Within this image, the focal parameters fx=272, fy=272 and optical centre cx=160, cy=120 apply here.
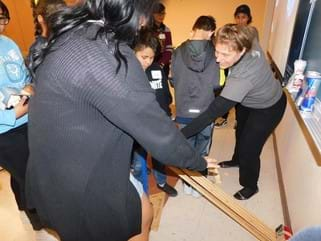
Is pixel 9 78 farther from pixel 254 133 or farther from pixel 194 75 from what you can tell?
pixel 254 133

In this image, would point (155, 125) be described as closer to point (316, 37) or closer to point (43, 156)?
point (43, 156)

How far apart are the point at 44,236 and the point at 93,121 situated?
1349mm

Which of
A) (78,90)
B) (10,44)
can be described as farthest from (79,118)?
(10,44)

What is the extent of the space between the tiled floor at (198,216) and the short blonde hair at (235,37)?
1081mm

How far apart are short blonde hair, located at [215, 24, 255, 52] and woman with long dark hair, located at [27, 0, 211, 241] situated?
32.7 inches

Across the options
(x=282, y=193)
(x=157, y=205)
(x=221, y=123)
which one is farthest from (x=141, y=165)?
(x=221, y=123)

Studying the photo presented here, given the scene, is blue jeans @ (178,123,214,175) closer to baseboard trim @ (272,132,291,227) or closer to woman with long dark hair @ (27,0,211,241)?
baseboard trim @ (272,132,291,227)

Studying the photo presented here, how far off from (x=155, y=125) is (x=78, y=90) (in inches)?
7.7

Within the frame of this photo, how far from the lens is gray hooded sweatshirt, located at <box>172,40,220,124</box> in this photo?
1.70 metres

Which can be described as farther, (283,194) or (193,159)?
(283,194)

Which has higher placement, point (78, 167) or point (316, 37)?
point (316, 37)

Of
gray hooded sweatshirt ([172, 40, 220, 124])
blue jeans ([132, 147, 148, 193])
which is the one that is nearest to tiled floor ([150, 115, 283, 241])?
blue jeans ([132, 147, 148, 193])

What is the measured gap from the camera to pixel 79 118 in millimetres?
665

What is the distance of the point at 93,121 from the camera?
2.21ft
